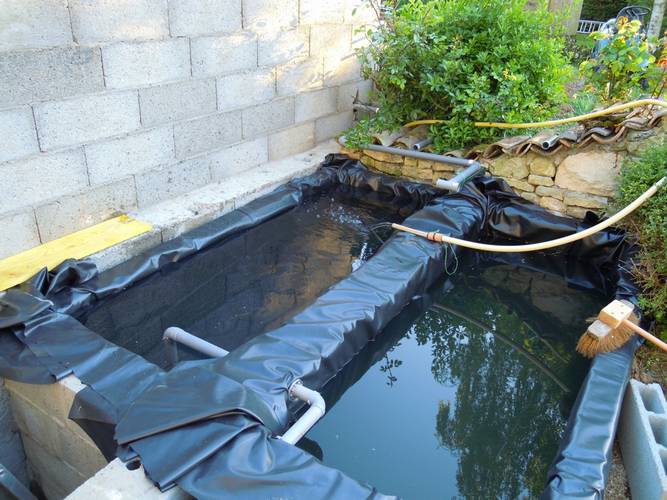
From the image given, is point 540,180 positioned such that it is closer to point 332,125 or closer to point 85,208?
point 332,125

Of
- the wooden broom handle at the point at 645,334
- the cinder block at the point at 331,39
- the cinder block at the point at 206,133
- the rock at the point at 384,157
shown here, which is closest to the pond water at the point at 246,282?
the rock at the point at 384,157

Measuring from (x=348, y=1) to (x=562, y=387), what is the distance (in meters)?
3.63

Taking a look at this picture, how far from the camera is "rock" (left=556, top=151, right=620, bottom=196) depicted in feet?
11.9

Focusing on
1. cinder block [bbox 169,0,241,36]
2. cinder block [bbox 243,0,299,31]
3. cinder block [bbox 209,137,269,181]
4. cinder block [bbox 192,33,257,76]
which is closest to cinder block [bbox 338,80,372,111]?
cinder block [bbox 243,0,299,31]

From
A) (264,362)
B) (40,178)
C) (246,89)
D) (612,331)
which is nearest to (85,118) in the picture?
(40,178)

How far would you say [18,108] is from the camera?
2648mm

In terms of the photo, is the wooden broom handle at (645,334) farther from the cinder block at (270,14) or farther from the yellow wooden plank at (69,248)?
the cinder block at (270,14)

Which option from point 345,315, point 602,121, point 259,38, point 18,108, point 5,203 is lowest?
point 345,315

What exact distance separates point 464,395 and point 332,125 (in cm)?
318

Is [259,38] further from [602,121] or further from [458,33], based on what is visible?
[602,121]

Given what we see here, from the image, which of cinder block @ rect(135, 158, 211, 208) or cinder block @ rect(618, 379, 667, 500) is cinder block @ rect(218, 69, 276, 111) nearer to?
cinder block @ rect(135, 158, 211, 208)

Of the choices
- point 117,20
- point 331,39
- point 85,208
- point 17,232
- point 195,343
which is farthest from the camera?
point 331,39

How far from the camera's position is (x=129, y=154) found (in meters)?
3.30

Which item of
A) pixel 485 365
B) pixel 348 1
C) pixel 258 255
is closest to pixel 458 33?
pixel 348 1
